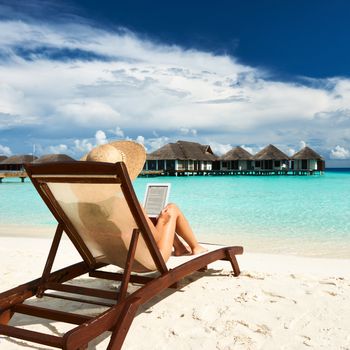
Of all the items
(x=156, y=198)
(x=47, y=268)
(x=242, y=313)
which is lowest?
(x=242, y=313)

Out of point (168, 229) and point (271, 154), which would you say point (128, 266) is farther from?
point (271, 154)

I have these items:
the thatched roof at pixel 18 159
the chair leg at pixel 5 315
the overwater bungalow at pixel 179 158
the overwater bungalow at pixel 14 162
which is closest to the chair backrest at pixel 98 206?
the chair leg at pixel 5 315

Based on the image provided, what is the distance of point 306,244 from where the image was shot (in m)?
6.80

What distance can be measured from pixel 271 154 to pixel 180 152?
1022cm

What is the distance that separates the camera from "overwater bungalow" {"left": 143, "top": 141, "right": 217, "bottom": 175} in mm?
41844

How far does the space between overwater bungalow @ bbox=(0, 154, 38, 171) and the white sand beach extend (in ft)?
146

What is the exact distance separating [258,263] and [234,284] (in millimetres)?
1062

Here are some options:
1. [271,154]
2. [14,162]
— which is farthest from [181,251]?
[14,162]

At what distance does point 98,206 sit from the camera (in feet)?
7.34

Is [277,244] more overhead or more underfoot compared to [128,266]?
more underfoot

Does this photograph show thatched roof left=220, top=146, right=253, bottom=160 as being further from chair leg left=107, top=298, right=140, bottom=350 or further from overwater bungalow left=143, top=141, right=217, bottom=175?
chair leg left=107, top=298, right=140, bottom=350

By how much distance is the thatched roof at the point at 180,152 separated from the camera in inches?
1641

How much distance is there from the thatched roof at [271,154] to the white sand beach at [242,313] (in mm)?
41327

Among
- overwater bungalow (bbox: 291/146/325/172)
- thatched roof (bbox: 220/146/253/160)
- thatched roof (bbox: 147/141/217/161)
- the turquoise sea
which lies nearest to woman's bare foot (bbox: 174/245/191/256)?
the turquoise sea
